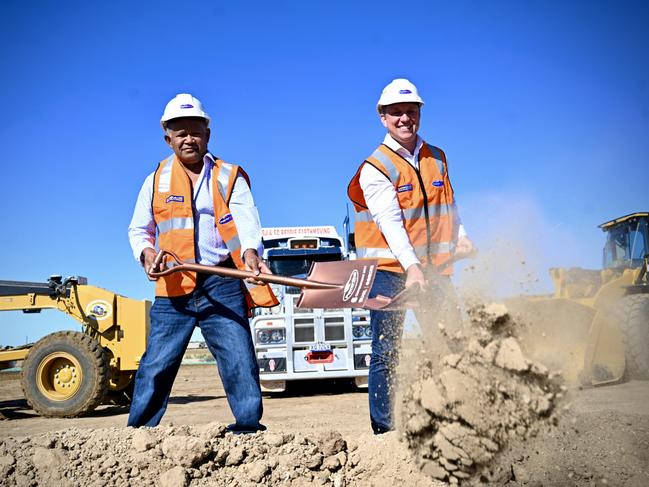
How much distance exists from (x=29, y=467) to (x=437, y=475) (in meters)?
1.87

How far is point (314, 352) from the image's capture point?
33.1 feet

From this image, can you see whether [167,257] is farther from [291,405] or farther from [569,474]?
[291,405]

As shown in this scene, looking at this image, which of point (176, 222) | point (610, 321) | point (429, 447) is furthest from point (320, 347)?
point (429, 447)

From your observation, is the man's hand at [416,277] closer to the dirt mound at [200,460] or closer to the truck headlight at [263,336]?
the dirt mound at [200,460]

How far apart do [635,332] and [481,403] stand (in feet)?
22.7

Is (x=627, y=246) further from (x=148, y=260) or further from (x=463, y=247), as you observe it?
(x=148, y=260)

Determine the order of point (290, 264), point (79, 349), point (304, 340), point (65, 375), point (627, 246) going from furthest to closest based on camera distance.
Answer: point (627, 246) < point (290, 264) < point (304, 340) < point (65, 375) < point (79, 349)

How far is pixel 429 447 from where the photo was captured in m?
2.79

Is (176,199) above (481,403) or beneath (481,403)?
above

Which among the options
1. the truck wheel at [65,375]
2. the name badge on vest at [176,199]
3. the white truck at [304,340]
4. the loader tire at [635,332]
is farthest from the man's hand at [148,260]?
the loader tire at [635,332]

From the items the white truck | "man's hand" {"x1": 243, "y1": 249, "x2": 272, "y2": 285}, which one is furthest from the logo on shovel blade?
the white truck

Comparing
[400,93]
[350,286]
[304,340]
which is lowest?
[304,340]

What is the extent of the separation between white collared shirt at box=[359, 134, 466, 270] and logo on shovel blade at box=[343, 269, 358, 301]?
0.86 ft

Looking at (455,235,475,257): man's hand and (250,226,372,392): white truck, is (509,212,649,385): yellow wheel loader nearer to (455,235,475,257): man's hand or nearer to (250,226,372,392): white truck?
(250,226,372,392): white truck
